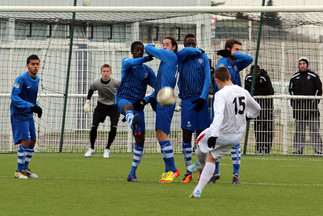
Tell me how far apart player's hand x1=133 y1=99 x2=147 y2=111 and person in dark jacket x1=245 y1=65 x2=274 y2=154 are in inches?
276

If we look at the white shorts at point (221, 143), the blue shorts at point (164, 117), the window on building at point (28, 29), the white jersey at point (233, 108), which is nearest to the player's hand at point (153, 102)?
the blue shorts at point (164, 117)

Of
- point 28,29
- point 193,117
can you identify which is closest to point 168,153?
point 193,117

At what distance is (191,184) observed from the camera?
355 inches

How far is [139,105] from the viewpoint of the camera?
926 centimetres

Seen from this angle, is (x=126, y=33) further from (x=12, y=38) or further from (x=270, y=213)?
(x=270, y=213)

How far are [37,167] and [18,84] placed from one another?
2557 millimetres

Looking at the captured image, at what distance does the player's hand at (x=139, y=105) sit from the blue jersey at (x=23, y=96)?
1513mm

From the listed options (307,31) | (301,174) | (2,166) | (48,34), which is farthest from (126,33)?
(301,174)

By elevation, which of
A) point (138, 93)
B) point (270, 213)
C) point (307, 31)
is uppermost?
point (307, 31)

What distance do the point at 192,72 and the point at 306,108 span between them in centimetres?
692

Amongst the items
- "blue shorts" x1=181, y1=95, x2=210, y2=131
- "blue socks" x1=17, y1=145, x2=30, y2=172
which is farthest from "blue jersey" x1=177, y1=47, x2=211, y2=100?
→ "blue socks" x1=17, y1=145, x2=30, y2=172

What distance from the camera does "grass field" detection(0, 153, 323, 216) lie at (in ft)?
21.2

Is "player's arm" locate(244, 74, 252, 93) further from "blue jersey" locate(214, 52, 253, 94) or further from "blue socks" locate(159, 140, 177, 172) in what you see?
"blue socks" locate(159, 140, 177, 172)

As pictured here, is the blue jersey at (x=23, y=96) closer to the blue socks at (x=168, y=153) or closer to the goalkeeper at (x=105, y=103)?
the blue socks at (x=168, y=153)
